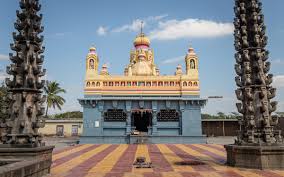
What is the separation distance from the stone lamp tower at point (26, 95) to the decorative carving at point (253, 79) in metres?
7.95

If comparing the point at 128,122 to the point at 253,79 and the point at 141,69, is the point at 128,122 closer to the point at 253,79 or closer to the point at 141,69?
the point at 141,69

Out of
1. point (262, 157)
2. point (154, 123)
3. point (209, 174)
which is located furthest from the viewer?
point (154, 123)

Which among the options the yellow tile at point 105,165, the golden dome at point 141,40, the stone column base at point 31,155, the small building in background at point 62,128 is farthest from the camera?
the small building in background at point 62,128

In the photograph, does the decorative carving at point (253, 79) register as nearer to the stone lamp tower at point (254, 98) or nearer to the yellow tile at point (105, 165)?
the stone lamp tower at point (254, 98)

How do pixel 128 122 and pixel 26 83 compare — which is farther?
pixel 128 122

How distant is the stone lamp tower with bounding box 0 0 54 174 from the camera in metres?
9.22

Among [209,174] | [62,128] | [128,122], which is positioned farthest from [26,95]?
[62,128]

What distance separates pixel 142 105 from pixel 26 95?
60.6 ft

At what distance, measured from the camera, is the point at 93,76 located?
2853 centimetres

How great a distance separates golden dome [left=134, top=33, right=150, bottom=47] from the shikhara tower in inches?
1064

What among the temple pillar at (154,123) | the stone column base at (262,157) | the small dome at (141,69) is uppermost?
the small dome at (141,69)

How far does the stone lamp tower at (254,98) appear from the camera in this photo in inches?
401

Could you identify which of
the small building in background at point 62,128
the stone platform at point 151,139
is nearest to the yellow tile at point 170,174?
the stone platform at point 151,139

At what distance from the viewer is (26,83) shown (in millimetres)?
9953
